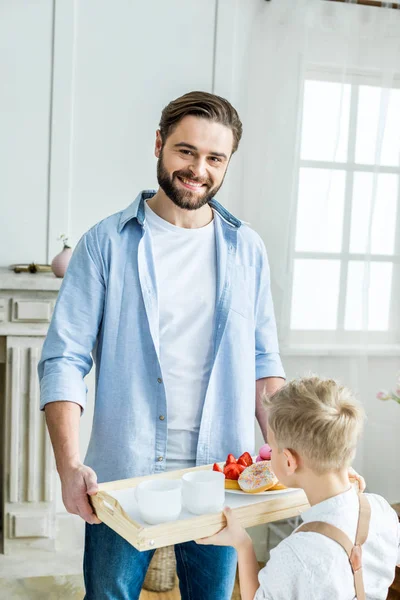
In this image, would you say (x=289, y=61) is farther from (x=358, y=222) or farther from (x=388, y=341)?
(x=388, y=341)

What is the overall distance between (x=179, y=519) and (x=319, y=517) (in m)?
0.25

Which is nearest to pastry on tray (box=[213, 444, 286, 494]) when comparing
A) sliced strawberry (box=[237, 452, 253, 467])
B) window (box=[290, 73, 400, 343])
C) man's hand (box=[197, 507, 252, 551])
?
sliced strawberry (box=[237, 452, 253, 467])

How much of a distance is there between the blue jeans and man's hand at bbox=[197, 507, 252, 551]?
0.27 meters

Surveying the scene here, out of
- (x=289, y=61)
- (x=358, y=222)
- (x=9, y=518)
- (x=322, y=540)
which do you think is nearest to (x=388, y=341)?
(x=358, y=222)

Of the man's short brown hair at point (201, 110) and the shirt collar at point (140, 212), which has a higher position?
the man's short brown hair at point (201, 110)

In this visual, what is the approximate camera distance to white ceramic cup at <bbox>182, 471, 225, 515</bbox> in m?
1.22

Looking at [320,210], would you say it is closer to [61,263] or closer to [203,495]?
[61,263]

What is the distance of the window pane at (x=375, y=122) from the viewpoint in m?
2.94

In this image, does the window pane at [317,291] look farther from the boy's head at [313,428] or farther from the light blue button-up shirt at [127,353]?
the boy's head at [313,428]

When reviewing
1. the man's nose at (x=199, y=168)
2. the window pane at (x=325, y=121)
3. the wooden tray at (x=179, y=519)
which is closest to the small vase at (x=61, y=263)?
the window pane at (x=325, y=121)

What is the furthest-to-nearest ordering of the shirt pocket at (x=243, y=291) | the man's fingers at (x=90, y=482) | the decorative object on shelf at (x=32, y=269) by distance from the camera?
the decorative object on shelf at (x=32, y=269) → the shirt pocket at (x=243, y=291) → the man's fingers at (x=90, y=482)

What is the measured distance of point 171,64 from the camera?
3.12 meters

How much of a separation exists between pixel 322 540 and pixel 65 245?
194 cm

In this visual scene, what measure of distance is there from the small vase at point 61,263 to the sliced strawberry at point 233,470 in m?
1.61
